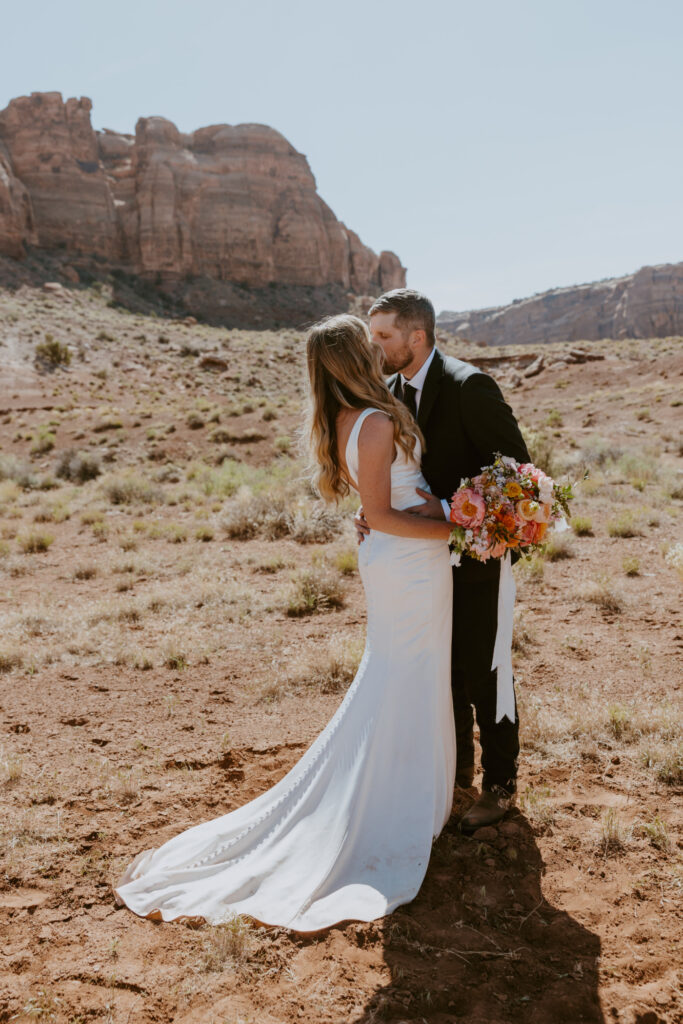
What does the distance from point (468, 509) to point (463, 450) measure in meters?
0.49

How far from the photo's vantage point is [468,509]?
277 centimetres

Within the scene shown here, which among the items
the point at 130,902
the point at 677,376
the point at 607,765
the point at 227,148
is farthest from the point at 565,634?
the point at 227,148

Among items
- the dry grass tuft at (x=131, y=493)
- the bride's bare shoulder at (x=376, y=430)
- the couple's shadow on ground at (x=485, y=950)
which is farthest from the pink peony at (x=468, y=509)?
the dry grass tuft at (x=131, y=493)

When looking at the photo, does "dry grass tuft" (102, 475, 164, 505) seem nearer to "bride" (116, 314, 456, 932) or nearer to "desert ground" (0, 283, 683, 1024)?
"desert ground" (0, 283, 683, 1024)

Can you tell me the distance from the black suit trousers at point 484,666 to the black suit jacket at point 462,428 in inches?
3.9

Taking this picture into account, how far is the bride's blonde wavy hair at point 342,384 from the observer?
2.78 meters

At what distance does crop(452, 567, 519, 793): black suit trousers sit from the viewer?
326 centimetres

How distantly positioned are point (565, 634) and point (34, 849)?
4.75 meters

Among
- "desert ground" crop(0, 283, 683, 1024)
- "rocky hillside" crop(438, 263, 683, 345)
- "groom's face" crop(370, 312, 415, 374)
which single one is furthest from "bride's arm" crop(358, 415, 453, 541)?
"rocky hillside" crop(438, 263, 683, 345)

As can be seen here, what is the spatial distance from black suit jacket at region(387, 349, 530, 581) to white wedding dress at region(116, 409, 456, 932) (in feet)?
0.55

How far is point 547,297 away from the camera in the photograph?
11412 centimetres

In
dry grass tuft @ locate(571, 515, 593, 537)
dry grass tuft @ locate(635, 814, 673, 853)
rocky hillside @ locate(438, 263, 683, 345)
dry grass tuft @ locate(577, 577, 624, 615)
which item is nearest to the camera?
dry grass tuft @ locate(635, 814, 673, 853)

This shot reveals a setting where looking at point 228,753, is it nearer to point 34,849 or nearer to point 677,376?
point 34,849

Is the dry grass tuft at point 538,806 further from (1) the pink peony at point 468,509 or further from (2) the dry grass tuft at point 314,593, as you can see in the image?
(2) the dry grass tuft at point 314,593
